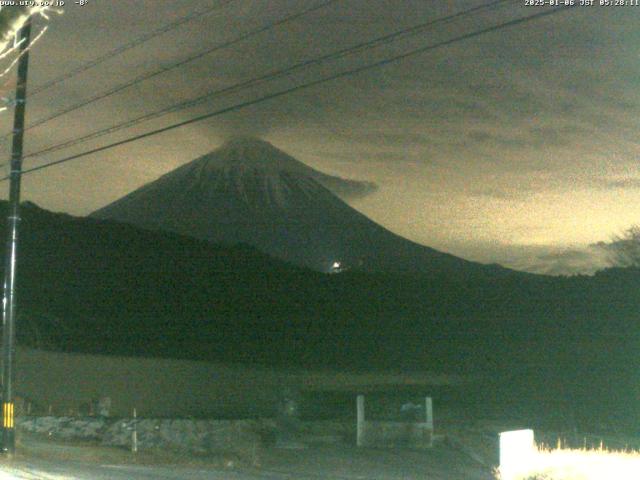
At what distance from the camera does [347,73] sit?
14.0 metres

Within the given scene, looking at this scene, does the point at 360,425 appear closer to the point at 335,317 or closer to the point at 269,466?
the point at 269,466

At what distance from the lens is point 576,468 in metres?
12.5

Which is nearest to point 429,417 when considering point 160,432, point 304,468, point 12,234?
point 304,468

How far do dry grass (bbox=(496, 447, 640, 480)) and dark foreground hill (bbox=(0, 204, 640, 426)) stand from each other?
2833 cm

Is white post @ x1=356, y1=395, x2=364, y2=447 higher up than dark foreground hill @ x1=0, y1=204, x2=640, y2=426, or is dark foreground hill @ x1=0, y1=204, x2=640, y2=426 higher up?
dark foreground hill @ x1=0, y1=204, x2=640, y2=426

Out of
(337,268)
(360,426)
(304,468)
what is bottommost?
(304,468)

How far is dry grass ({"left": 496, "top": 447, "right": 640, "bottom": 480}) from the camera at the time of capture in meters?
12.0

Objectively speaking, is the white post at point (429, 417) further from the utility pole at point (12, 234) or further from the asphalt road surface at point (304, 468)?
the utility pole at point (12, 234)

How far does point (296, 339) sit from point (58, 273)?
19.0 meters

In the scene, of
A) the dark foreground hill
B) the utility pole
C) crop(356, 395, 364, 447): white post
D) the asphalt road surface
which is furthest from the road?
the dark foreground hill

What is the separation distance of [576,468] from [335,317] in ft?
168

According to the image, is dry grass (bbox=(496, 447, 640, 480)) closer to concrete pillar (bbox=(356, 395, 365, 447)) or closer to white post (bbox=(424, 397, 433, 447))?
white post (bbox=(424, 397, 433, 447))

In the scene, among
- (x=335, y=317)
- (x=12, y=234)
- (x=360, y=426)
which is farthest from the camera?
(x=335, y=317)

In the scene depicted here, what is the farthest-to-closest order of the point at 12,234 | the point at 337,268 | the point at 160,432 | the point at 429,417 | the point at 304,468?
the point at 337,268, the point at 160,432, the point at 429,417, the point at 304,468, the point at 12,234
